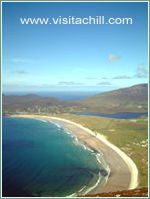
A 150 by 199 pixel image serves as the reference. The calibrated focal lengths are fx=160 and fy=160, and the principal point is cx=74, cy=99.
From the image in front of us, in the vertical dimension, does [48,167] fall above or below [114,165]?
below

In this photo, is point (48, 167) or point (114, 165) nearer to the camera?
point (114, 165)

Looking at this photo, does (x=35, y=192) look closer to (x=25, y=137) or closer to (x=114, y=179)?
(x=114, y=179)

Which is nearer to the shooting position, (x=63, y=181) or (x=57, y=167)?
(x=63, y=181)

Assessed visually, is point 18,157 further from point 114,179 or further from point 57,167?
point 114,179

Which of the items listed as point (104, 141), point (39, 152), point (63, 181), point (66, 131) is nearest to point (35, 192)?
point (63, 181)

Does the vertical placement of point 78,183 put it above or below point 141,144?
below

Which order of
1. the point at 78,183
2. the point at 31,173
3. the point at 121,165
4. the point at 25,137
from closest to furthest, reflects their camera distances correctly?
the point at 78,183 → the point at 31,173 → the point at 121,165 → the point at 25,137

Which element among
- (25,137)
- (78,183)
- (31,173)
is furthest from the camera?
(25,137)
